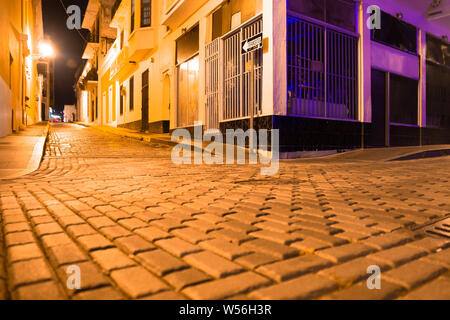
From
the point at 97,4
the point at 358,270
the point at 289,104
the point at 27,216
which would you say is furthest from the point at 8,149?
the point at 97,4

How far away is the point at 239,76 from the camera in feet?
36.5

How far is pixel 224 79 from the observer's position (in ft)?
39.1

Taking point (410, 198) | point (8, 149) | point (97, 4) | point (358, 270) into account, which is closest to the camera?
point (358, 270)

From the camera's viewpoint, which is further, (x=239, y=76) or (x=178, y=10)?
(x=178, y=10)

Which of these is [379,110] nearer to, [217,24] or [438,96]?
[438,96]

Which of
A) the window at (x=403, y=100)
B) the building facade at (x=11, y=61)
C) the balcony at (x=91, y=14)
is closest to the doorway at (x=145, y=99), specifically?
the building facade at (x=11, y=61)

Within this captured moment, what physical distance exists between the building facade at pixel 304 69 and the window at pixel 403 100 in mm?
40

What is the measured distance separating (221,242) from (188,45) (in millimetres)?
13816

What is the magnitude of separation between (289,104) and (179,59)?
296 inches

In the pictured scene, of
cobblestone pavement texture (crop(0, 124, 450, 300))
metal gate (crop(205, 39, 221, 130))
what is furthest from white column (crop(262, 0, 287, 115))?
cobblestone pavement texture (crop(0, 124, 450, 300))

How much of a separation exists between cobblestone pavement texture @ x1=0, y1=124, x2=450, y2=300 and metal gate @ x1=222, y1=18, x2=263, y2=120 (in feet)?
20.9

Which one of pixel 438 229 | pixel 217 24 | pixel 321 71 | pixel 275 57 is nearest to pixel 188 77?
pixel 217 24

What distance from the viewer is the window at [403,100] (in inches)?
522
